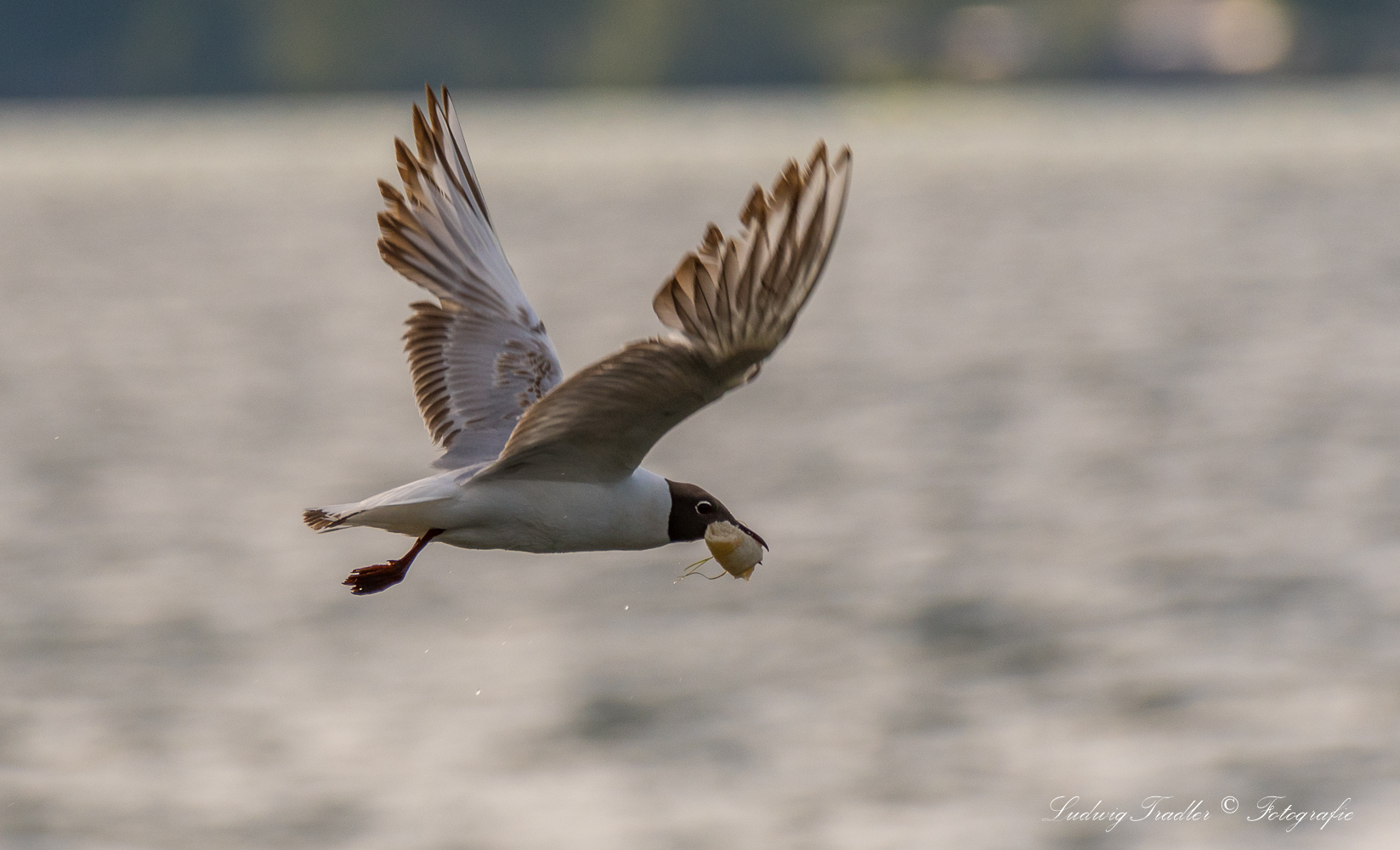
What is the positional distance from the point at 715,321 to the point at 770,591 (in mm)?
28712

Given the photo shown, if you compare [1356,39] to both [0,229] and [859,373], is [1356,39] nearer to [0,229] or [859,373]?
[0,229]

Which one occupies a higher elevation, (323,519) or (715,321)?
(715,321)

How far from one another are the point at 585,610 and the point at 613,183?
387ft

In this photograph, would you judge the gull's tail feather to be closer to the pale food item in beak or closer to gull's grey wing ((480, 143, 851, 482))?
gull's grey wing ((480, 143, 851, 482))

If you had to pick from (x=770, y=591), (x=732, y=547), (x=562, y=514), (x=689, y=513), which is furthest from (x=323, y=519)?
(x=770, y=591)

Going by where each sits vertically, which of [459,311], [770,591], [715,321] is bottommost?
[770,591]

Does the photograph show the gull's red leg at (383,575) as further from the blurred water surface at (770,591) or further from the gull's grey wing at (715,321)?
the blurred water surface at (770,591)

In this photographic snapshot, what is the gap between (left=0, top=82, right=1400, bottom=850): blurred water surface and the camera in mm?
27969

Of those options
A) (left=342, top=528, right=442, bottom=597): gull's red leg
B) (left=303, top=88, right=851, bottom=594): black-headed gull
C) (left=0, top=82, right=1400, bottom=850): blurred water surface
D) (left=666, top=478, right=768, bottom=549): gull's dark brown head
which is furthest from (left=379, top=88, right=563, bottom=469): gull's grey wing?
(left=0, top=82, right=1400, bottom=850): blurred water surface

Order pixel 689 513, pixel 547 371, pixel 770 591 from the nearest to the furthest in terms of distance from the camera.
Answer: pixel 689 513, pixel 547 371, pixel 770 591

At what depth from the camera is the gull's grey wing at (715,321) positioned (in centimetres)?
847

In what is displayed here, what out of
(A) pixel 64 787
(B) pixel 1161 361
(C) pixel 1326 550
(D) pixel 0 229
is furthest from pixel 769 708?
(D) pixel 0 229

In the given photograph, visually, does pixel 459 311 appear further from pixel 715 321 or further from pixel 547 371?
pixel 715 321

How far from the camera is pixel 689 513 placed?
980cm
